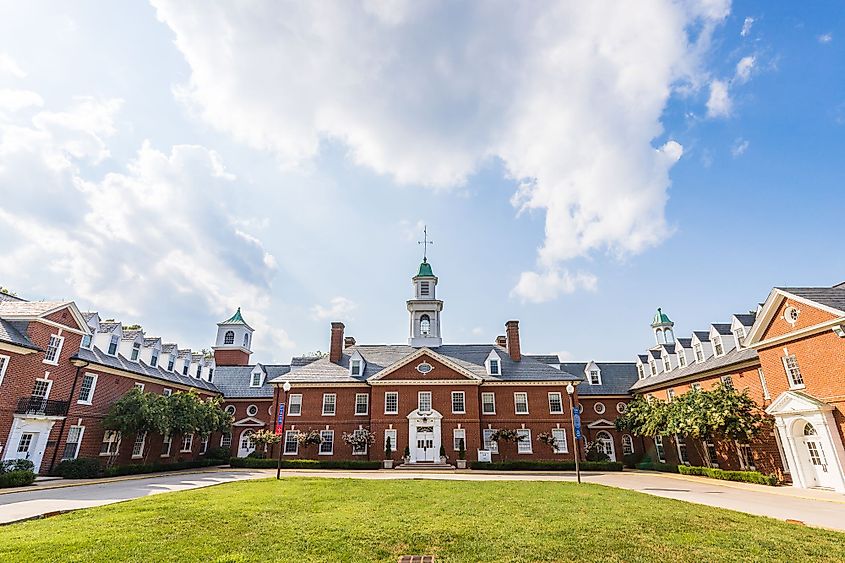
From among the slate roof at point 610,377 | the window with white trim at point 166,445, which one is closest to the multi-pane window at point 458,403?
the slate roof at point 610,377

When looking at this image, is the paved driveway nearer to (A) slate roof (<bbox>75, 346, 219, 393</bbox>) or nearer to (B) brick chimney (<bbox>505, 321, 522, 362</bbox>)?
(A) slate roof (<bbox>75, 346, 219, 393</bbox>)

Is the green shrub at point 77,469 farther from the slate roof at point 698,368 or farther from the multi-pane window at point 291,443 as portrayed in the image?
the slate roof at point 698,368

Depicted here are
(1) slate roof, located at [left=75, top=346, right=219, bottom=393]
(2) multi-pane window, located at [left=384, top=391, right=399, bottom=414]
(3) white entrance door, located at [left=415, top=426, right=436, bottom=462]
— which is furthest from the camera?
(2) multi-pane window, located at [left=384, top=391, right=399, bottom=414]

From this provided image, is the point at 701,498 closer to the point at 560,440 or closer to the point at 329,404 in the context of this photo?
the point at 560,440

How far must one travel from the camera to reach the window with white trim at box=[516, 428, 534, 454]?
3272cm

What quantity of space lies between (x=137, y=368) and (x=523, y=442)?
95.9 ft

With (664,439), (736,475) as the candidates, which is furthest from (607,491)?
(664,439)

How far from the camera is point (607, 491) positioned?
17156 millimetres

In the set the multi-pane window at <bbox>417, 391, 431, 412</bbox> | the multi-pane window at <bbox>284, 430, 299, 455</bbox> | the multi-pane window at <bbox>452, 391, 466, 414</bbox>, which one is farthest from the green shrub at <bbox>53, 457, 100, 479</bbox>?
the multi-pane window at <bbox>452, 391, 466, 414</bbox>

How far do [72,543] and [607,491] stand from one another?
1723 cm

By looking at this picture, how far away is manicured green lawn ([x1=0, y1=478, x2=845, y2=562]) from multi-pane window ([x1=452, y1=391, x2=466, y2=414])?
19028 millimetres

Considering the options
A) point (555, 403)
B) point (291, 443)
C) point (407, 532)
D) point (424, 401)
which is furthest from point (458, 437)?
point (407, 532)

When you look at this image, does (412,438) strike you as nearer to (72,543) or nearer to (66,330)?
(66,330)

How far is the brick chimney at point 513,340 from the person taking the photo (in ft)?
124
